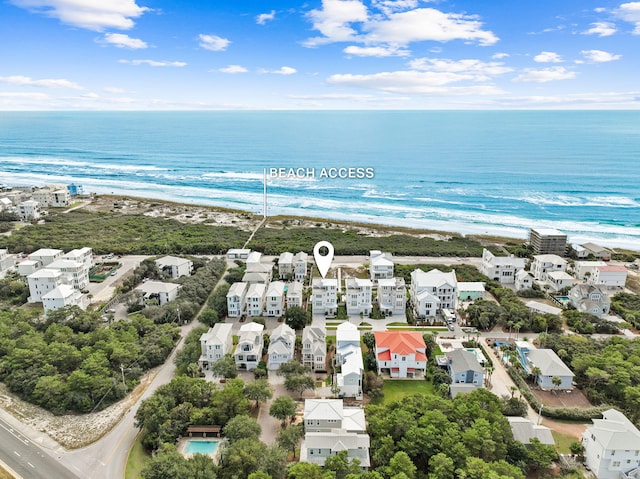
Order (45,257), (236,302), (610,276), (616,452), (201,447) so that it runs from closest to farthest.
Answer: (616,452), (201,447), (236,302), (610,276), (45,257)

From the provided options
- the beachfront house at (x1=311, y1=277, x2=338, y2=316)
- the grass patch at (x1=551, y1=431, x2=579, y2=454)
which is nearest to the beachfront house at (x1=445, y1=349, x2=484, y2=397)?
the grass patch at (x1=551, y1=431, x2=579, y2=454)

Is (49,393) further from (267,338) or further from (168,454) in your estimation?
(267,338)

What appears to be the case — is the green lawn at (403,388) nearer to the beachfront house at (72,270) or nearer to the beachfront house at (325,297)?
the beachfront house at (325,297)

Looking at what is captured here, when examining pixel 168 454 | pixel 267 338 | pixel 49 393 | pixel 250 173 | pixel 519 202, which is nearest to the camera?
pixel 168 454

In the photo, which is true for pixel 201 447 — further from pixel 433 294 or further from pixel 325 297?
pixel 433 294

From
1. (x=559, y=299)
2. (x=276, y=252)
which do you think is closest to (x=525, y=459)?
(x=559, y=299)

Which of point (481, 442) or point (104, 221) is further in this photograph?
point (104, 221)

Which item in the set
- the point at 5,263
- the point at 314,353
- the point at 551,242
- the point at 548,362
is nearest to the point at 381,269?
the point at 314,353
